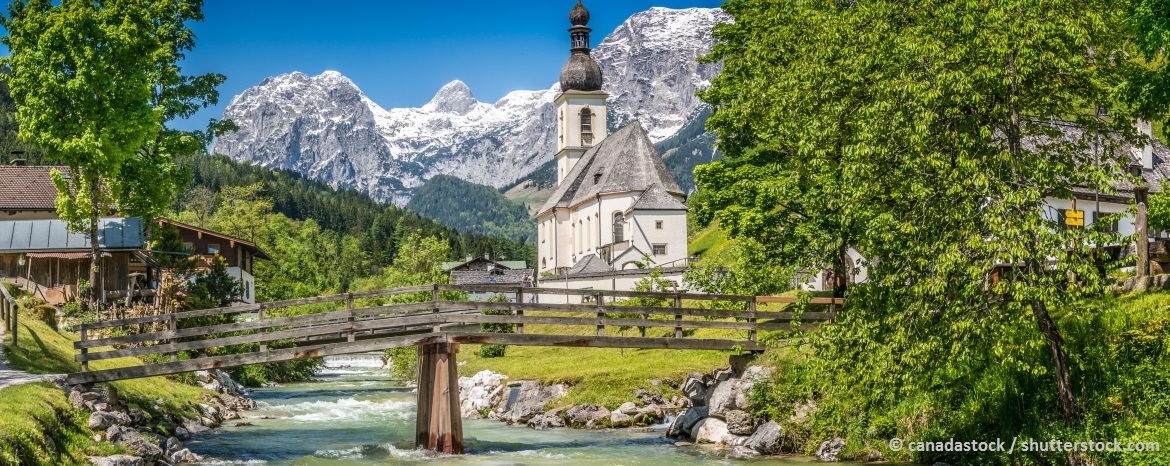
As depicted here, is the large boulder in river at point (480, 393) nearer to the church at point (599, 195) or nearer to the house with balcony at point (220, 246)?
the church at point (599, 195)

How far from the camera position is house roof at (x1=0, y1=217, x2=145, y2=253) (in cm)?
4569

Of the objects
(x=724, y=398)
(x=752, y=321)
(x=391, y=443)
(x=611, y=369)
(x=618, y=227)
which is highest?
(x=618, y=227)

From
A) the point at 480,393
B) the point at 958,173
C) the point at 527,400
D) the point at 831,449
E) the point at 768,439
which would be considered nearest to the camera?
the point at 958,173

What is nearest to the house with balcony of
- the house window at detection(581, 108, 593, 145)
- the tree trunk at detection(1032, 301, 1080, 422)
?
the house window at detection(581, 108, 593, 145)

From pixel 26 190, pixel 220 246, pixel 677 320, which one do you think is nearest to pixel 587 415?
pixel 677 320

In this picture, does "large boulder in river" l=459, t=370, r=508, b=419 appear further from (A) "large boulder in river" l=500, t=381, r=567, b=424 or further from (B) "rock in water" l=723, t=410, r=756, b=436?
(B) "rock in water" l=723, t=410, r=756, b=436

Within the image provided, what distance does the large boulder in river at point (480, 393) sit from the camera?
3594 cm

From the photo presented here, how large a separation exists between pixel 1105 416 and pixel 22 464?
17539mm

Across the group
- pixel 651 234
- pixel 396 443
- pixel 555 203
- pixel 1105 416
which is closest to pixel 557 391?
pixel 396 443

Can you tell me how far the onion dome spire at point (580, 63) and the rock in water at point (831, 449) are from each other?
3160 inches

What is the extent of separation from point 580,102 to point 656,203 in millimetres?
29002

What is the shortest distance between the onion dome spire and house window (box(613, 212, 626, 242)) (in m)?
25.4

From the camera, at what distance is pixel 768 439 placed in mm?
24000

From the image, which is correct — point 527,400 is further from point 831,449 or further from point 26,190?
point 26,190
